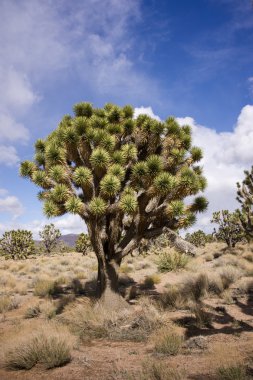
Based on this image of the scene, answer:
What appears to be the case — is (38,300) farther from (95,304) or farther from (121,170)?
(121,170)

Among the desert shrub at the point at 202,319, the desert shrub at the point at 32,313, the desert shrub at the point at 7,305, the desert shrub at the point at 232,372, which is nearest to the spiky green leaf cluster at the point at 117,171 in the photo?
the desert shrub at the point at 202,319

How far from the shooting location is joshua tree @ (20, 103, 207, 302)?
852 centimetres

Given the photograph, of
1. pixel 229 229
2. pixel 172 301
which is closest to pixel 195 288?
pixel 172 301

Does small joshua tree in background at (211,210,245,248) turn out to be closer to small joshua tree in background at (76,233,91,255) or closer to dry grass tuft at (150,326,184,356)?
small joshua tree in background at (76,233,91,255)

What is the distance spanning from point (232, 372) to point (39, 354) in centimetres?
325

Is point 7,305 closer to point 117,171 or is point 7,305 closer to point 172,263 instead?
point 117,171

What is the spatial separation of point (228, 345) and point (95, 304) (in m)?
4.22

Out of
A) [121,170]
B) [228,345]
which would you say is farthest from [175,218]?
[228,345]

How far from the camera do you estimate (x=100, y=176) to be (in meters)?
9.16

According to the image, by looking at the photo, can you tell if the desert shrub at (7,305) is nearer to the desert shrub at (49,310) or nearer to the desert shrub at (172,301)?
the desert shrub at (49,310)

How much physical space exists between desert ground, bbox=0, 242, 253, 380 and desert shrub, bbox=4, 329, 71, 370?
0.6 inches

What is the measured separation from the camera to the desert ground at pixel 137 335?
511 cm

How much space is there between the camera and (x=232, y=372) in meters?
4.32

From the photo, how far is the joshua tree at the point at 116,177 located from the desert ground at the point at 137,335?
1.57 meters
